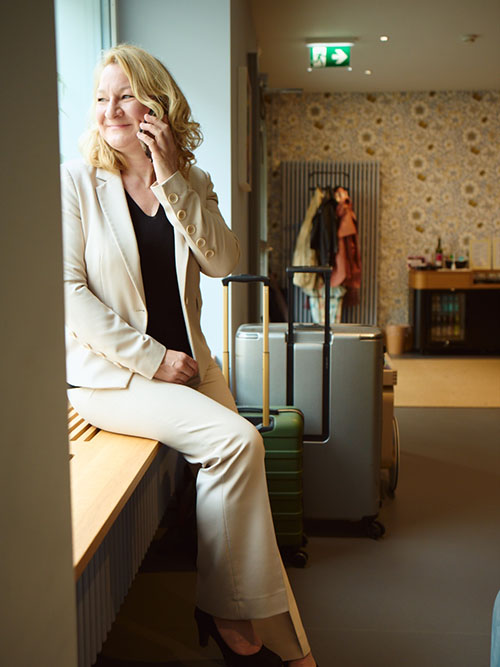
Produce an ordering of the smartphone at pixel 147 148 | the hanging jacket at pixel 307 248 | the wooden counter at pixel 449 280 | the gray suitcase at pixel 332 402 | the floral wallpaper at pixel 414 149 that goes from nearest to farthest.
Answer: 1. the smartphone at pixel 147 148
2. the gray suitcase at pixel 332 402
3. the hanging jacket at pixel 307 248
4. the wooden counter at pixel 449 280
5. the floral wallpaper at pixel 414 149

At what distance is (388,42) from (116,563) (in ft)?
17.3

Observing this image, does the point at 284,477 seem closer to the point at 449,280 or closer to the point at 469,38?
the point at 469,38

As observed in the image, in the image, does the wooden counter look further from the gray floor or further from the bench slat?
the bench slat

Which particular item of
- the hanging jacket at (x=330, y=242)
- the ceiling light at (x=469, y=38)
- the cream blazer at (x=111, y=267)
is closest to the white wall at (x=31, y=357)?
the cream blazer at (x=111, y=267)

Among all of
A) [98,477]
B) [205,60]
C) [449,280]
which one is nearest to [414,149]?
[449,280]

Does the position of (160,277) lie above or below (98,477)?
above

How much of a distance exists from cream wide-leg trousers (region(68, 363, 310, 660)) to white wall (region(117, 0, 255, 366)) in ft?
4.64

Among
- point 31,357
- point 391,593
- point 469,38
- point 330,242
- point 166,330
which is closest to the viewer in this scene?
point 31,357

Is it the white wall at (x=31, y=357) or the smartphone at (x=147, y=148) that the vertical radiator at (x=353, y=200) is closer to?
the smartphone at (x=147, y=148)

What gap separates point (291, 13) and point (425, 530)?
3962mm

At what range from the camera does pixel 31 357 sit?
78 centimetres

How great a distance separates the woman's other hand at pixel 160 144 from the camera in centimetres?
172

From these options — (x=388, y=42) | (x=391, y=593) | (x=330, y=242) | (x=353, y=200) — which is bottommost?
(x=391, y=593)

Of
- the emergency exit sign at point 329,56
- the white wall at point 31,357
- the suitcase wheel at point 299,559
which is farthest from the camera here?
the emergency exit sign at point 329,56
